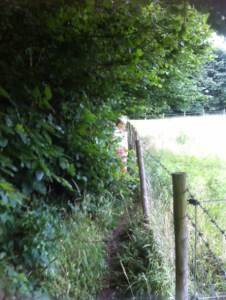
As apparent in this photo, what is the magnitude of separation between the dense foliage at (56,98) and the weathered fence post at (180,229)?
107cm

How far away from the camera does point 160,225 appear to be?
2871mm

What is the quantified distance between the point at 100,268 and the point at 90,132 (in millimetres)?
1804

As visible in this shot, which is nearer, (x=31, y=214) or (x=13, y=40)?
(x=31, y=214)

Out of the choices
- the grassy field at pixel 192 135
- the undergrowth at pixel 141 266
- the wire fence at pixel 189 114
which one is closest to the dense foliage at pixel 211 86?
the wire fence at pixel 189 114

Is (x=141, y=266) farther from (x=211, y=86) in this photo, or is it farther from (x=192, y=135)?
(x=211, y=86)

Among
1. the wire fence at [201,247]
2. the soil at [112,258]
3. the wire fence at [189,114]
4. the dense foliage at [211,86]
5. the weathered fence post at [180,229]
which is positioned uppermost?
the dense foliage at [211,86]

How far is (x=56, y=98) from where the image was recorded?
353 cm

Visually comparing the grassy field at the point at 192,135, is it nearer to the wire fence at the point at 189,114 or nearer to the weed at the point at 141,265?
the wire fence at the point at 189,114

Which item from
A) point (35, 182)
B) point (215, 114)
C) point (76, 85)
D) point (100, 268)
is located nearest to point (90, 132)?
point (76, 85)

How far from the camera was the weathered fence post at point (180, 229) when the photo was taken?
178 cm

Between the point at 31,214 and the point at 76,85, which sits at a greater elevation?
the point at 76,85

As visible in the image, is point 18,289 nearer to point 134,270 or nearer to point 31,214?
point 31,214

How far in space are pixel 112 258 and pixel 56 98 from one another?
2.25m

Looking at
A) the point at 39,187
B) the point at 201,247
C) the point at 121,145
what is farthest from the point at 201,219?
the point at 121,145
